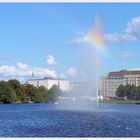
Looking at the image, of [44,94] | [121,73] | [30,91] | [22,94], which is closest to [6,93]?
[22,94]

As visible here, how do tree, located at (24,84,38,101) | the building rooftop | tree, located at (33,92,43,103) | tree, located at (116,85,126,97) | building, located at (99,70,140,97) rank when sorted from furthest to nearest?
the building rooftop
building, located at (99,70,140,97)
tree, located at (116,85,126,97)
tree, located at (33,92,43,103)
tree, located at (24,84,38,101)

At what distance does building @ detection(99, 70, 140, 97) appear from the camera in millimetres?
180375

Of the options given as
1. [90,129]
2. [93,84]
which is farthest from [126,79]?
[90,129]

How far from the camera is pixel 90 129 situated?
107 feet

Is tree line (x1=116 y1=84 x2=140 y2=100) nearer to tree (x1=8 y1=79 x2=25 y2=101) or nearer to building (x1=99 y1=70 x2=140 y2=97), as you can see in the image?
building (x1=99 y1=70 x2=140 y2=97)

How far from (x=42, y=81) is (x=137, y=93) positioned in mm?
53441

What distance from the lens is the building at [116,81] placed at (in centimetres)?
18038

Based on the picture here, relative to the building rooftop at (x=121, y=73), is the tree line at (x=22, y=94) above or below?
below

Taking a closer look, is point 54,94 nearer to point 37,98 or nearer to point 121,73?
point 37,98

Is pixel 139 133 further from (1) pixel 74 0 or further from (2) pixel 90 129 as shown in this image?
(1) pixel 74 0

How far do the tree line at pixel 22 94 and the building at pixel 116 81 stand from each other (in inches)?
1397

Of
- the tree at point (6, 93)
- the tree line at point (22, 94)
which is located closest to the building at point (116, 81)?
the tree line at point (22, 94)

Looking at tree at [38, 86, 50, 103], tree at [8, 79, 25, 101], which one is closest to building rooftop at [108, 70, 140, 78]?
tree at [38, 86, 50, 103]

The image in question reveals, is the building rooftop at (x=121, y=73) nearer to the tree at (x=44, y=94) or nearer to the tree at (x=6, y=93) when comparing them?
the tree at (x=44, y=94)
